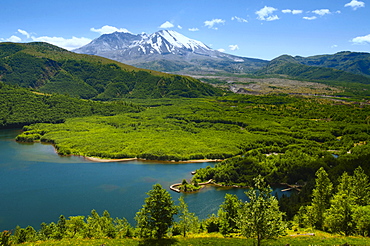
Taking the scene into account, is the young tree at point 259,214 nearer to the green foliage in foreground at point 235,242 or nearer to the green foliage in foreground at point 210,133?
the green foliage in foreground at point 235,242

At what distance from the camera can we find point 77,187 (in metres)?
79.8

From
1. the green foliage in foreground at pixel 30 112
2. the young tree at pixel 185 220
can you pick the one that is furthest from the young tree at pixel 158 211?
the green foliage in foreground at pixel 30 112

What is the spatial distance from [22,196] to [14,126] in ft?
394

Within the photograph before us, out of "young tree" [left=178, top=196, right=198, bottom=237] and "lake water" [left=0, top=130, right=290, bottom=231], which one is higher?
"young tree" [left=178, top=196, right=198, bottom=237]

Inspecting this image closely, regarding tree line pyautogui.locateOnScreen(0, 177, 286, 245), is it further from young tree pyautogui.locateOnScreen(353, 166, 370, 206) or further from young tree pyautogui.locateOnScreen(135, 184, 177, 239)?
young tree pyautogui.locateOnScreen(353, 166, 370, 206)

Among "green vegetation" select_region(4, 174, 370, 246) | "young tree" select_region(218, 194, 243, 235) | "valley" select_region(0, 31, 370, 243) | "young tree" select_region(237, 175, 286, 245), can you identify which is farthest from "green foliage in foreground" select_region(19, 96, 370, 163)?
"young tree" select_region(237, 175, 286, 245)

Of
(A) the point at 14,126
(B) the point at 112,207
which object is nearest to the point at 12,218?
(B) the point at 112,207

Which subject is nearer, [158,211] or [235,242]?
[235,242]

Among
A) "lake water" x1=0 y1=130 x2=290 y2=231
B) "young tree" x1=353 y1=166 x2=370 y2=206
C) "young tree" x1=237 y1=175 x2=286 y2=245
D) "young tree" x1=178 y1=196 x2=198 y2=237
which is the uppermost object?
"young tree" x1=237 y1=175 x2=286 y2=245

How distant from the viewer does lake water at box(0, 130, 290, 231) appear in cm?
6462

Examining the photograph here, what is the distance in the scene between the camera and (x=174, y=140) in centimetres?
12681

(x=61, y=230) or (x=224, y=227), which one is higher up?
(x=224, y=227)

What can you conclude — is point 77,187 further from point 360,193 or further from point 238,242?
point 360,193

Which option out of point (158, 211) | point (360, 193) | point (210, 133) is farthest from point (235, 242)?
point (210, 133)
